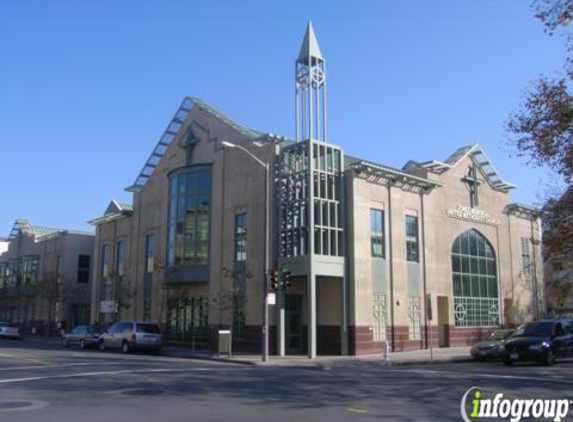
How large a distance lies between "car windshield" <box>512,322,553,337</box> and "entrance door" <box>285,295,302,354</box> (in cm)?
1128

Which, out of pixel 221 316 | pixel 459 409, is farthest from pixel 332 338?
pixel 459 409

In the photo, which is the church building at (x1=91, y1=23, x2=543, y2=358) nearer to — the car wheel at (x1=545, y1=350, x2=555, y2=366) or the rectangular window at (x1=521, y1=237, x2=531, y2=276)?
the rectangular window at (x1=521, y1=237, x2=531, y2=276)

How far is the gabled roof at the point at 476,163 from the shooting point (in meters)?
37.1

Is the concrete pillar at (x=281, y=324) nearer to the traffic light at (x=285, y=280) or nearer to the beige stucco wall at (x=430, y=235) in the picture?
the beige stucco wall at (x=430, y=235)

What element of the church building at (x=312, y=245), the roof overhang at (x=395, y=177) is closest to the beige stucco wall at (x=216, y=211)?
the church building at (x=312, y=245)

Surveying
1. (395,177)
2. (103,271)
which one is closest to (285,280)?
(395,177)

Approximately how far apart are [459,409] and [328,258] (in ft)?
60.5

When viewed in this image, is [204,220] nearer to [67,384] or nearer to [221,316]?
[221,316]

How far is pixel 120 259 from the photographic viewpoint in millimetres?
45719

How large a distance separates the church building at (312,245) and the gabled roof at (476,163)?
0.13m

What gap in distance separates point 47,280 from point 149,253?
51.8 ft

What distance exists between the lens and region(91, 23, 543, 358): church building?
30.2 m

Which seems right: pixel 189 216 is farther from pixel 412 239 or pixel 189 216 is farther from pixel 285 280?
pixel 412 239

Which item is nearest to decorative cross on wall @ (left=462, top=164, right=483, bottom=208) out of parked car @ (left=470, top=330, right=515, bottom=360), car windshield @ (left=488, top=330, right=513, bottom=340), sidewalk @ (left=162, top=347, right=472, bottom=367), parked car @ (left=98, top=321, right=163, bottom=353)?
car windshield @ (left=488, top=330, right=513, bottom=340)
